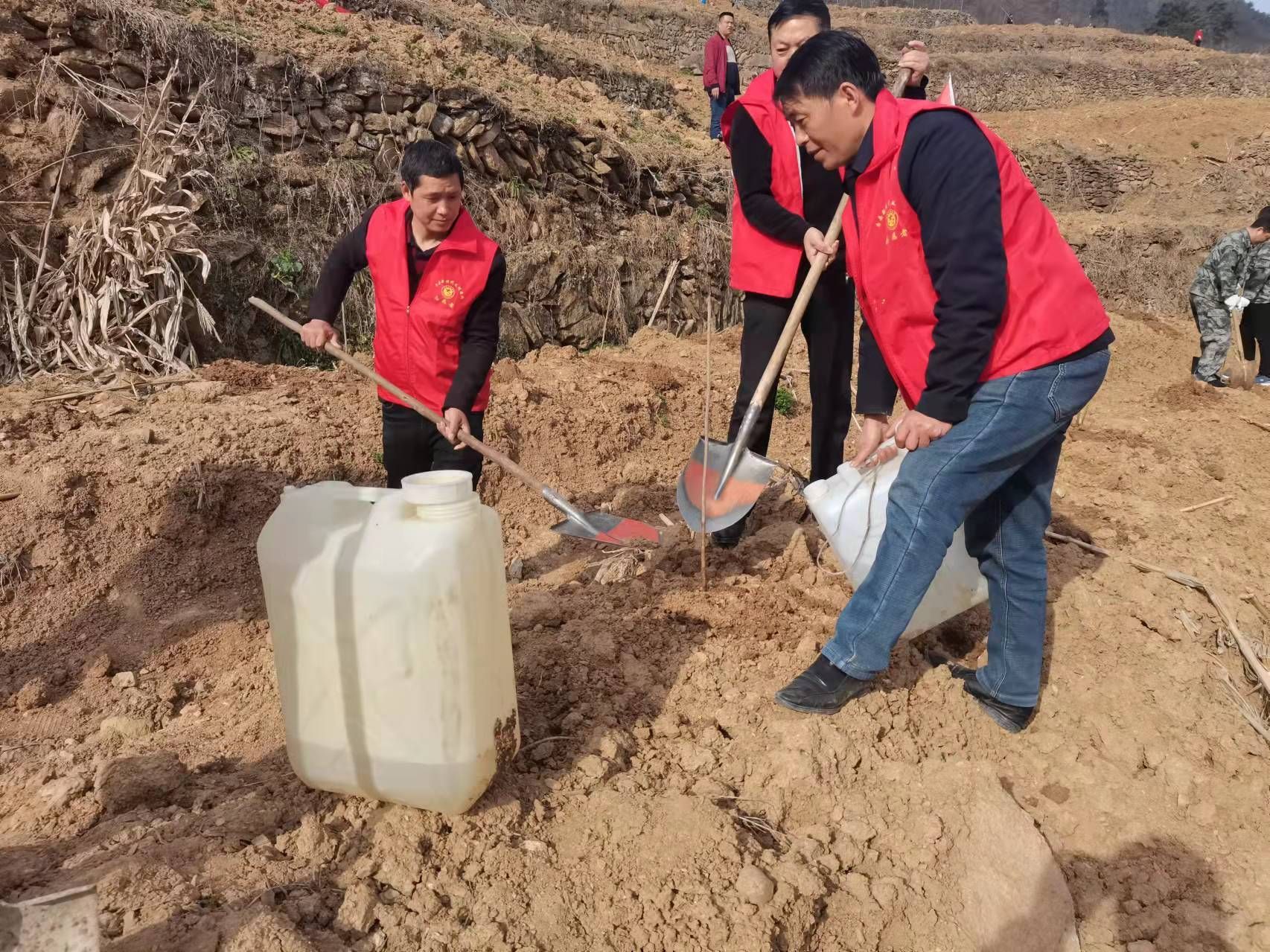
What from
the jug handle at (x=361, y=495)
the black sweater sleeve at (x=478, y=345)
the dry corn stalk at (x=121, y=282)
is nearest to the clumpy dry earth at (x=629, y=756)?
the dry corn stalk at (x=121, y=282)

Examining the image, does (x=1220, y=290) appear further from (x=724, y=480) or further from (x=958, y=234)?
(x=958, y=234)

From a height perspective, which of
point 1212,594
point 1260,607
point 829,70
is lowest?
point 1260,607

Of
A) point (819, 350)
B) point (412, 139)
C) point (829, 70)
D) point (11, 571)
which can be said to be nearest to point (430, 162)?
point (829, 70)

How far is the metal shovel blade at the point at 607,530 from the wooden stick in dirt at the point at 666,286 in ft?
16.0

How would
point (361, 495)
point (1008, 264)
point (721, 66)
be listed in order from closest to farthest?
point (361, 495) < point (1008, 264) < point (721, 66)

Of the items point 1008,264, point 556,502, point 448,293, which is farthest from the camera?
point 556,502

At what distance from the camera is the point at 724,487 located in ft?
9.89

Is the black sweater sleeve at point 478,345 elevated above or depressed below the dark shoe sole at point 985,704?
above

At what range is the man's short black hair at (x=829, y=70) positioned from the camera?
1997mm

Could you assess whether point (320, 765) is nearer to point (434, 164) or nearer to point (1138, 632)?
point (434, 164)

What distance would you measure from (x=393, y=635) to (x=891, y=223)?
59.3 inches

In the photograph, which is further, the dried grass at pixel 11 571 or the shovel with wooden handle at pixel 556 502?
the dried grass at pixel 11 571

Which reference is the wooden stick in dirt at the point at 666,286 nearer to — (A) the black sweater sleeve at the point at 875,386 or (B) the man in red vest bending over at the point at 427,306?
(B) the man in red vest bending over at the point at 427,306

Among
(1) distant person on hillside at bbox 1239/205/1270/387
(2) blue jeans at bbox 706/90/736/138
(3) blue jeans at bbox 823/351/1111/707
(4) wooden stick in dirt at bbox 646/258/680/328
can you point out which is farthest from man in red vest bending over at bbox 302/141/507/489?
(2) blue jeans at bbox 706/90/736/138
